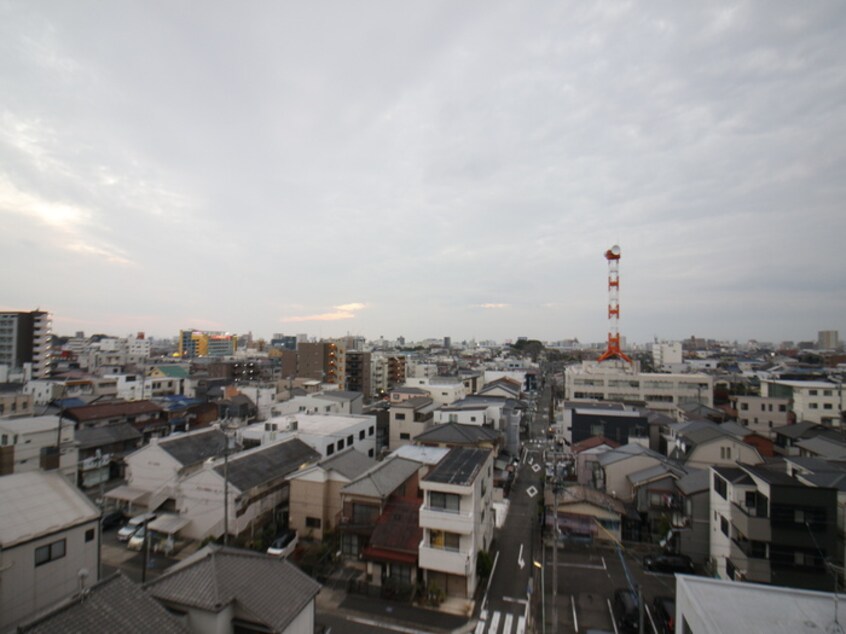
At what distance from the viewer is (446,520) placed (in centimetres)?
1473

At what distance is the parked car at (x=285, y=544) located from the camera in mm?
17266

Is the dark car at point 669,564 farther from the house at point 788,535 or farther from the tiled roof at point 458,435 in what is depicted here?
the tiled roof at point 458,435

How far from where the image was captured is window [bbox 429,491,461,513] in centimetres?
1479

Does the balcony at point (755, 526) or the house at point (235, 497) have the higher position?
the balcony at point (755, 526)

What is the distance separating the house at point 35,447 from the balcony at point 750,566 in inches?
1226

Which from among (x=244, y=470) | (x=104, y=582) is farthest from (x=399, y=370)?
(x=104, y=582)

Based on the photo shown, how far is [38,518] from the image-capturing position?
12547 millimetres

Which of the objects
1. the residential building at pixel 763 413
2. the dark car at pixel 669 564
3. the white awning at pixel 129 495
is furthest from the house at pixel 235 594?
the residential building at pixel 763 413

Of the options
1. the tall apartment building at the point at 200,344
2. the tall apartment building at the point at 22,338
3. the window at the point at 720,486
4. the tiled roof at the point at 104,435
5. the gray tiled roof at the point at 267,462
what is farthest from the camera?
the tall apartment building at the point at 200,344

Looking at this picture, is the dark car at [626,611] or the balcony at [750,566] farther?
the balcony at [750,566]

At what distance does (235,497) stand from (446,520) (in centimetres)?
Result: 944

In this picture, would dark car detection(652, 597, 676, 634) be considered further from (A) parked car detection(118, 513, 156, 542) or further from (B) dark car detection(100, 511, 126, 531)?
(B) dark car detection(100, 511, 126, 531)

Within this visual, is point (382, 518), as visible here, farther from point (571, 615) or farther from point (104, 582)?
point (104, 582)

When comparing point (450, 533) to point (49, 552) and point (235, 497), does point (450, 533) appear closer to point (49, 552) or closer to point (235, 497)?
point (235, 497)
